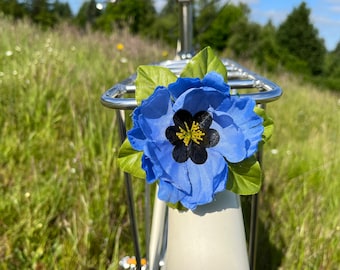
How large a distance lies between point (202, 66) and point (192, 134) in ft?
0.26

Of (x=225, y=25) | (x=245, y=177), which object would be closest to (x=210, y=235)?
(x=245, y=177)

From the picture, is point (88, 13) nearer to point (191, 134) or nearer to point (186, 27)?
point (186, 27)

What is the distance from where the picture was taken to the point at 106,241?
3.09 feet

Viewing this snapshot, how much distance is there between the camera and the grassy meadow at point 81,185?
0.95 meters

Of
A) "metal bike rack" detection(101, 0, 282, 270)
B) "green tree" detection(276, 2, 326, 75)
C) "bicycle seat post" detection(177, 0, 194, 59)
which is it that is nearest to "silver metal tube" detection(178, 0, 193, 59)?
"bicycle seat post" detection(177, 0, 194, 59)

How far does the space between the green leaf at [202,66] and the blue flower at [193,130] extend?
0.03 meters

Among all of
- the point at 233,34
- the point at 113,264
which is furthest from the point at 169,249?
the point at 233,34

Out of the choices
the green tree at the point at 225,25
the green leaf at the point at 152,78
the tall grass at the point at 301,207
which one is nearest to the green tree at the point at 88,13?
the green leaf at the point at 152,78

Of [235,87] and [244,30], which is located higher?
[235,87]

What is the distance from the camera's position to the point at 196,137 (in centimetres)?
47

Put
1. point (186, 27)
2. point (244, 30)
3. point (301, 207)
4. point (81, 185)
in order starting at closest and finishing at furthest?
point (186, 27)
point (81, 185)
point (301, 207)
point (244, 30)

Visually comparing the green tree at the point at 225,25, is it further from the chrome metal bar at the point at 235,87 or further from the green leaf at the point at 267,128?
the green leaf at the point at 267,128

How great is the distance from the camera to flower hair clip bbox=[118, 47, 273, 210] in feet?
1.44

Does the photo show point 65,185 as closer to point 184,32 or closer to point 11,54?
point 184,32
